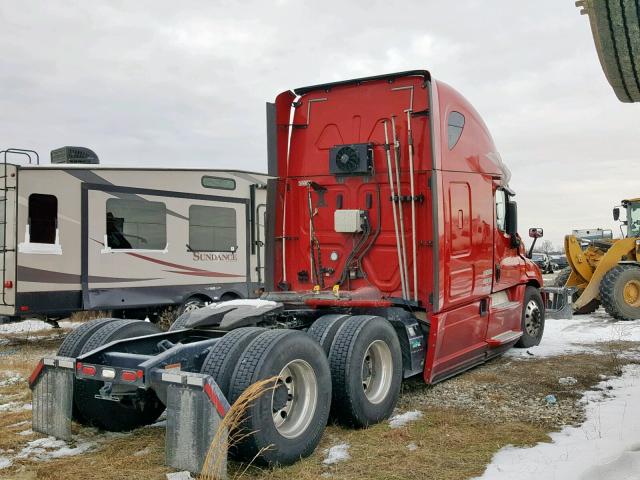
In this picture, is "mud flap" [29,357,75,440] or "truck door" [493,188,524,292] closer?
"mud flap" [29,357,75,440]

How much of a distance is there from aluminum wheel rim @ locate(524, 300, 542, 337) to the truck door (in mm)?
825

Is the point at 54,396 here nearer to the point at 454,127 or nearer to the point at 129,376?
the point at 129,376

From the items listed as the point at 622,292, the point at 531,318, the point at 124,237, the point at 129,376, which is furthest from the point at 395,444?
the point at 622,292

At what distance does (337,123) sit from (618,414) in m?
3.96

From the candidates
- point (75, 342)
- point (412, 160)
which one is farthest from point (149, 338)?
point (412, 160)

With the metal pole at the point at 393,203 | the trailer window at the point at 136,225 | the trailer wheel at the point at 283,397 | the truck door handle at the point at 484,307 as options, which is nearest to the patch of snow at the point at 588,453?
the trailer wheel at the point at 283,397

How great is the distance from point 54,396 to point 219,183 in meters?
7.37

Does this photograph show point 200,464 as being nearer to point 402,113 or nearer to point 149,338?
point 149,338

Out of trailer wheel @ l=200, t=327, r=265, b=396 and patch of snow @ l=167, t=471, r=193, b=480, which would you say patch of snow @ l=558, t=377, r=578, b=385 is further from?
patch of snow @ l=167, t=471, r=193, b=480

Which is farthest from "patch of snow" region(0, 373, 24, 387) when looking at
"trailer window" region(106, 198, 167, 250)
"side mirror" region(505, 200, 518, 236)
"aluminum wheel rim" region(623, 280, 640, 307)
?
"aluminum wheel rim" region(623, 280, 640, 307)

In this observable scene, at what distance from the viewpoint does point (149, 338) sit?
16.1 ft

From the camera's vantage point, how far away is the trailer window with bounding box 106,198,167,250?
975 centimetres

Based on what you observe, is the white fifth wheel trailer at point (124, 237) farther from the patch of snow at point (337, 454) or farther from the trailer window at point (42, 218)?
the patch of snow at point (337, 454)

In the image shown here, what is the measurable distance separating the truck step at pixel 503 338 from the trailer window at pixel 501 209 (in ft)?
4.35
